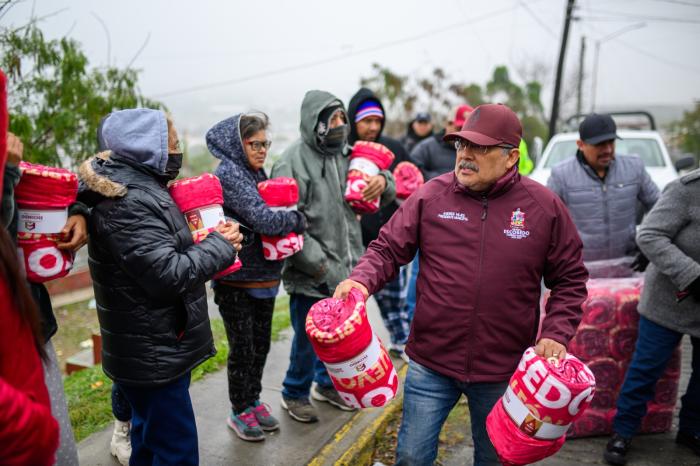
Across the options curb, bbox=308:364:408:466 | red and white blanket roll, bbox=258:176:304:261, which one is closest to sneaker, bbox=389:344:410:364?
curb, bbox=308:364:408:466

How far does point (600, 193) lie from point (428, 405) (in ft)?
7.50

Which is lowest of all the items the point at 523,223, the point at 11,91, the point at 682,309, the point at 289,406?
the point at 289,406

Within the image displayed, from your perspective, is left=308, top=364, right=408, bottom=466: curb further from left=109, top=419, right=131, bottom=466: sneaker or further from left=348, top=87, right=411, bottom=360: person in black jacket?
left=109, top=419, right=131, bottom=466: sneaker

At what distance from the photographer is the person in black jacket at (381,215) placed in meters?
4.58

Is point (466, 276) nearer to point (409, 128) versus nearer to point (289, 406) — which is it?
point (289, 406)

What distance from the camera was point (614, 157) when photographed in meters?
4.08

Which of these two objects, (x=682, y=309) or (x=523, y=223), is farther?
(x=682, y=309)

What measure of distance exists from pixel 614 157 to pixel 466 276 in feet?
7.30

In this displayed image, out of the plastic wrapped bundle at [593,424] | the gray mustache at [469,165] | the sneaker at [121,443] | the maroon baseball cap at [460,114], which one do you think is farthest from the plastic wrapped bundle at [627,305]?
the sneaker at [121,443]

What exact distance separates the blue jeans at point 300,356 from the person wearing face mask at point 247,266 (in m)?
0.25

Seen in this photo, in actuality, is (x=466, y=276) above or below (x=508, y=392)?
above

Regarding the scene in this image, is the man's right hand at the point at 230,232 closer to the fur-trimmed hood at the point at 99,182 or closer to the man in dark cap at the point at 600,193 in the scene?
the fur-trimmed hood at the point at 99,182

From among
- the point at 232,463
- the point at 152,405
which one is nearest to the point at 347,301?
the point at 152,405

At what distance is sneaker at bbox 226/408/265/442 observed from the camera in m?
3.55
